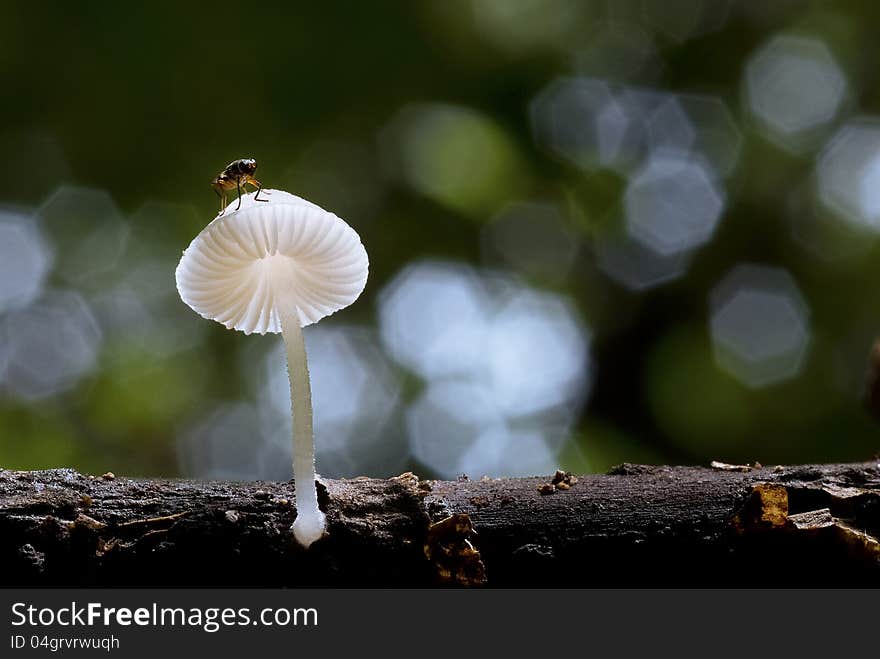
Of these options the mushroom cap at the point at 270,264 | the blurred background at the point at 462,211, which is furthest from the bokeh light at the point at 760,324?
the mushroom cap at the point at 270,264

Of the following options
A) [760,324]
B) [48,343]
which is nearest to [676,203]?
[760,324]

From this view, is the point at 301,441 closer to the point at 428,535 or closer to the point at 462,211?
the point at 428,535

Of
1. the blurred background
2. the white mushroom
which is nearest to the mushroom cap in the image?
the white mushroom

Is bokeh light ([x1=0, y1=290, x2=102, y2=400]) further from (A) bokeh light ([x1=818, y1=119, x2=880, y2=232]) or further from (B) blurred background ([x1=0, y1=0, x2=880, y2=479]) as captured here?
(A) bokeh light ([x1=818, y1=119, x2=880, y2=232])

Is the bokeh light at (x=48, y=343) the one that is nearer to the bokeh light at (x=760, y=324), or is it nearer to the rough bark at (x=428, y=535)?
the rough bark at (x=428, y=535)

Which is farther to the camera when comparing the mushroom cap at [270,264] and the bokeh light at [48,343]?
the bokeh light at [48,343]
